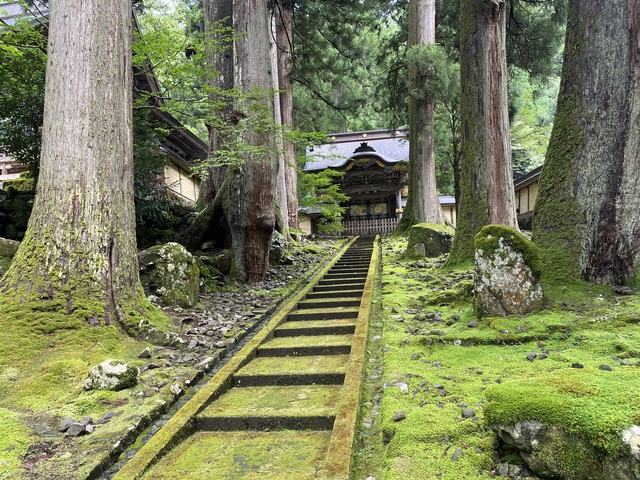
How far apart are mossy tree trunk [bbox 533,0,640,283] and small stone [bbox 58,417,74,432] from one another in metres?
4.46

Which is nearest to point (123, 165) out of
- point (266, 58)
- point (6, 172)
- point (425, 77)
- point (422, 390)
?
point (422, 390)

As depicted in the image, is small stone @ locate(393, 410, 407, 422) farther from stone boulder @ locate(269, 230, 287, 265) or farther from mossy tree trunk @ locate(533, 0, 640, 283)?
stone boulder @ locate(269, 230, 287, 265)

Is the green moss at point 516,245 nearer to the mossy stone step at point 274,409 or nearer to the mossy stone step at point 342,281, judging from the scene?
the mossy stone step at point 274,409

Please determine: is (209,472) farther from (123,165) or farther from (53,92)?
(53,92)

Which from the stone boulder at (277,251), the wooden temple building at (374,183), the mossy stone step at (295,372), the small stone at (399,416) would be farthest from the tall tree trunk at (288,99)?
the small stone at (399,416)

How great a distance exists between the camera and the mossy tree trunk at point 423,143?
40.9ft

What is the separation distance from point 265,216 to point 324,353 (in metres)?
3.40

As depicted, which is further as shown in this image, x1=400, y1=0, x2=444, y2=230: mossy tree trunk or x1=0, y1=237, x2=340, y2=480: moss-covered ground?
x1=400, y1=0, x2=444, y2=230: mossy tree trunk

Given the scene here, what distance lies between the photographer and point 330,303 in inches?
236

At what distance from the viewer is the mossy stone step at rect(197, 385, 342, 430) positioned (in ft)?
8.81

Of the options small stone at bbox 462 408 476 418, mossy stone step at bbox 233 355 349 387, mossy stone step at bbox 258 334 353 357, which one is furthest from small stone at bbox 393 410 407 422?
mossy stone step at bbox 258 334 353 357

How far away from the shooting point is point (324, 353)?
4.00 metres

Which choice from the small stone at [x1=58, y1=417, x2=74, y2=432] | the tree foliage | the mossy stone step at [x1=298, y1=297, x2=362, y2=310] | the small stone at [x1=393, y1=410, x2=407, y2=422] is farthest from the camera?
the tree foliage

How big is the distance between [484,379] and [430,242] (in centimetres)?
636
